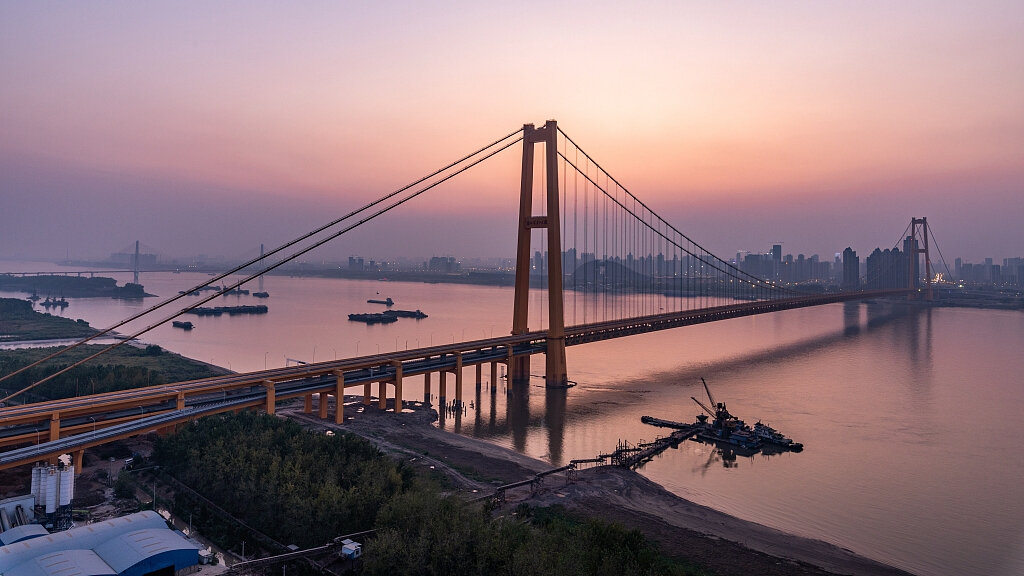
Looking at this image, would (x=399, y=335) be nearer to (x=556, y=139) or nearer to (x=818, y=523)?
(x=556, y=139)

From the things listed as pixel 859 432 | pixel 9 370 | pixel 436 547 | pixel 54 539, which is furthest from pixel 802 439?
pixel 9 370

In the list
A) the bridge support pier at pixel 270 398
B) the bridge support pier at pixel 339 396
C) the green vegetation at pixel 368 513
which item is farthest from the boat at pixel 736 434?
the bridge support pier at pixel 270 398

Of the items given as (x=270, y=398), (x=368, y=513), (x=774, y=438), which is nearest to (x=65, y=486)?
(x=368, y=513)

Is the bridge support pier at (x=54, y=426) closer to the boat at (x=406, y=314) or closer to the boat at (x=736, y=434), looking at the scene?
the boat at (x=736, y=434)

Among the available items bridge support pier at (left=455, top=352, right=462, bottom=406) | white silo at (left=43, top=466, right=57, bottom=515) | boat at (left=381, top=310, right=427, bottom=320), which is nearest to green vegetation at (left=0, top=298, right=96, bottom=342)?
boat at (left=381, top=310, right=427, bottom=320)

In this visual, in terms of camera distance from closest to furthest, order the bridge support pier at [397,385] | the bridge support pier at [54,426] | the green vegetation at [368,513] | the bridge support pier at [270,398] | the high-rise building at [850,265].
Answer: the green vegetation at [368,513]
the bridge support pier at [54,426]
the bridge support pier at [270,398]
the bridge support pier at [397,385]
the high-rise building at [850,265]

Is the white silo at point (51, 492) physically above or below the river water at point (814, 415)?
above
